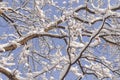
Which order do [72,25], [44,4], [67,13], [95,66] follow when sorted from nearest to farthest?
[72,25]
[67,13]
[95,66]
[44,4]

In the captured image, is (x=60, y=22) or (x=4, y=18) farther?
(x=4, y=18)

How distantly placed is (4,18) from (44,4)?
93 cm

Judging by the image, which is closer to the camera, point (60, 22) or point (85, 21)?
point (60, 22)

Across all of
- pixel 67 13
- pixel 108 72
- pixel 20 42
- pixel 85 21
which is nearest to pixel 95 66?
pixel 108 72

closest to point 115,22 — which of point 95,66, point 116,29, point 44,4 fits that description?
point 116,29

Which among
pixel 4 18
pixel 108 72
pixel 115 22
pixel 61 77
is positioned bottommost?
pixel 108 72

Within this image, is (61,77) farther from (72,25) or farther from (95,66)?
(95,66)

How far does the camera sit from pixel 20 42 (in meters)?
5.89

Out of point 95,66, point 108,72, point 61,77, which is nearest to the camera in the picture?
point 61,77

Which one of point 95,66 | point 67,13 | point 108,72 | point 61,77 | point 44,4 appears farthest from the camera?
point 44,4

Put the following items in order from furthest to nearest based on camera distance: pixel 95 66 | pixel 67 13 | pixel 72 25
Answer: pixel 95 66 < pixel 67 13 < pixel 72 25

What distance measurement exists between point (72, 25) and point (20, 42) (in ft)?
2.96

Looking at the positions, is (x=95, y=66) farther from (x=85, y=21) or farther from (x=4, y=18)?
(x=4, y=18)

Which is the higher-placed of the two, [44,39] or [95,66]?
[44,39]
